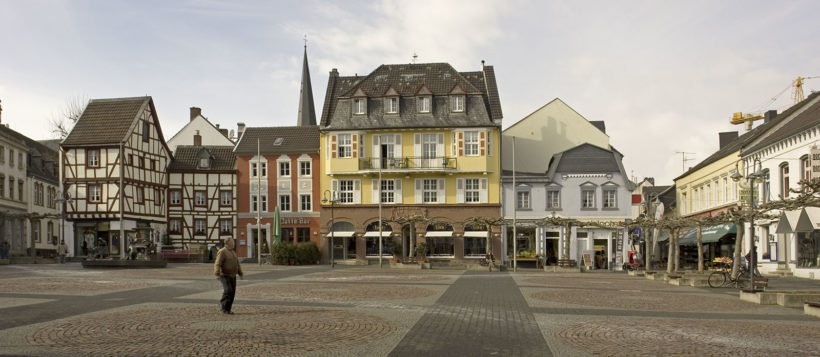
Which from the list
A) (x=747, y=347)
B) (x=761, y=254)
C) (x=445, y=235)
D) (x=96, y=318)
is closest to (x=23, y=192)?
(x=445, y=235)

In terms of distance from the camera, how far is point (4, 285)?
72.8ft

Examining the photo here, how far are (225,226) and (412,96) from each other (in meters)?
19.1

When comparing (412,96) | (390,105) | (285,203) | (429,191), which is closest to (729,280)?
(429,191)

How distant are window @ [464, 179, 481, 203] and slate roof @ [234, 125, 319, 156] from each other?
12.5 metres

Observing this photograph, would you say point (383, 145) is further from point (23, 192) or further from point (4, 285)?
point (4, 285)

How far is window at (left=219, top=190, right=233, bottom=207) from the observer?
6084 centimetres

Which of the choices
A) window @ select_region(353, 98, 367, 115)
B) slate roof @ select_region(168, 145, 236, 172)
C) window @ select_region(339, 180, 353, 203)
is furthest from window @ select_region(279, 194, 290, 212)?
window @ select_region(353, 98, 367, 115)

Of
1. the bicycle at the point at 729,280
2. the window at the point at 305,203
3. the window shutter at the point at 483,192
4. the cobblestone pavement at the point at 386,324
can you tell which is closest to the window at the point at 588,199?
the window shutter at the point at 483,192

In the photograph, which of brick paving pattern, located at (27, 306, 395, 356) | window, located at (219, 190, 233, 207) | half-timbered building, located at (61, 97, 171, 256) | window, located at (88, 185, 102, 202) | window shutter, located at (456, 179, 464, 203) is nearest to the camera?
brick paving pattern, located at (27, 306, 395, 356)

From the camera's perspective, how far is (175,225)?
201ft

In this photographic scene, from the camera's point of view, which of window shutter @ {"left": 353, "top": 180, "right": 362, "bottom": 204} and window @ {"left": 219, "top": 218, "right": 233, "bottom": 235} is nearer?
window shutter @ {"left": 353, "top": 180, "right": 362, "bottom": 204}

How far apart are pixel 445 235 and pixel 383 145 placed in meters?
8.26

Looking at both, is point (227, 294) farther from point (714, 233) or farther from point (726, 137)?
point (726, 137)

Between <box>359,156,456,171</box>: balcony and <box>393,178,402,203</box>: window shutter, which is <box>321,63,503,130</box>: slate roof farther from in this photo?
<box>393,178,402,203</box>: window shutter
